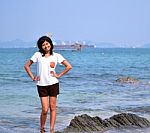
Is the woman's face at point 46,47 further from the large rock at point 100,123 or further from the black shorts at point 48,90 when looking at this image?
the large rock at point 100,123

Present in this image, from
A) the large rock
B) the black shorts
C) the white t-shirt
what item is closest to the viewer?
the white t-shirt

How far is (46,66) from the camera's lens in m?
8.01

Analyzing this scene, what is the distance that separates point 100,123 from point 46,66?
3.37 m

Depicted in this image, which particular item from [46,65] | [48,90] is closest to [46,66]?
[46,65]

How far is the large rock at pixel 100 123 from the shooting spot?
10.3m

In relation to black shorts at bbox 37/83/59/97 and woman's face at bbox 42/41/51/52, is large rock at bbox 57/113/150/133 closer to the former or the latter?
black shorts at bbox 37/83/59/97

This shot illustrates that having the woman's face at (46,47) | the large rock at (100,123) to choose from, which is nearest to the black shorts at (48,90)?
the woman's face at (46,47)

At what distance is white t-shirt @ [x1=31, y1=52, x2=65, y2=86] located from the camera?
8.01 metres

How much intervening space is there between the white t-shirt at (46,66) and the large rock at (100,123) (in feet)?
8.11

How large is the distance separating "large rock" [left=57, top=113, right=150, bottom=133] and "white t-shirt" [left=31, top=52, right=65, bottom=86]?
2473 millimetres

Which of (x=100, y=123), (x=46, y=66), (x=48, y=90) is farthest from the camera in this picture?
(x=100, y=123)

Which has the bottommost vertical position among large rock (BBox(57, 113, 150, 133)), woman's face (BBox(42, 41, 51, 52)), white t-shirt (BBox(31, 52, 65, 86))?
large rock (BBox(57, 113, 150, 133))

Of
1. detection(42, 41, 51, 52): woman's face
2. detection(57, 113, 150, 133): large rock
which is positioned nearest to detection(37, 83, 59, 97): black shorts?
detection(42, 41, 51, 52): woman's face

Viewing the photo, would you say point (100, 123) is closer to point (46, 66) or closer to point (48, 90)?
point (48, 90)
